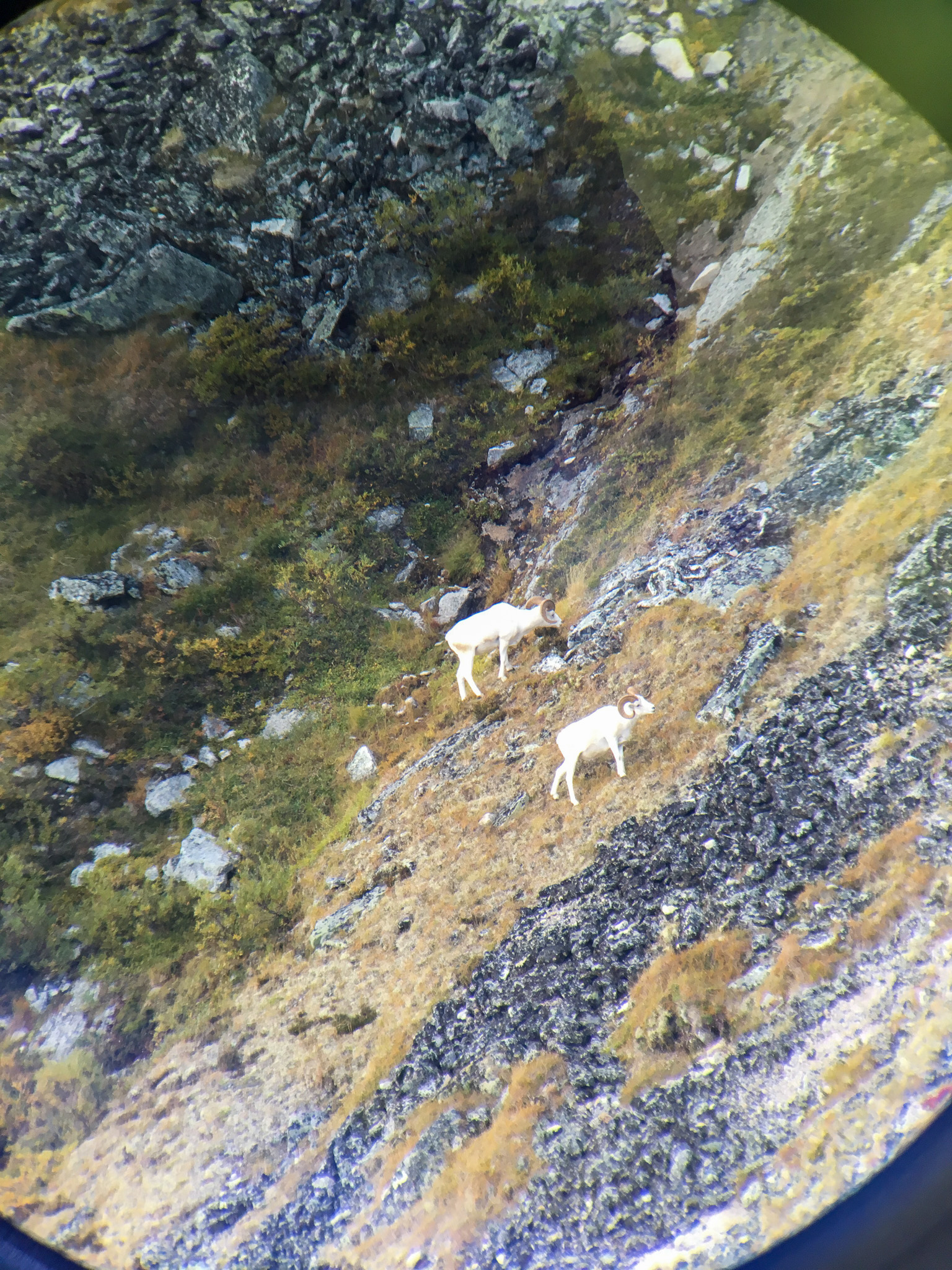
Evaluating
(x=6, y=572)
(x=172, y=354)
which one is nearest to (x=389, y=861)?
(x=6, y=572)

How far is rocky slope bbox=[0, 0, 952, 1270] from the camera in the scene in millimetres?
1977

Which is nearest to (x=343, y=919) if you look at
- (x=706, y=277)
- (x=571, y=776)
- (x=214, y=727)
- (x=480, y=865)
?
(x=480, y=865)

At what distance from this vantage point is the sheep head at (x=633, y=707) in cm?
228

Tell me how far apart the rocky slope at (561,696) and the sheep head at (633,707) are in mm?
88

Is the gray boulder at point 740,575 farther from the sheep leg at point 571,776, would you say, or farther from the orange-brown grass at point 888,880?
the orange-brown grass at point 888,880

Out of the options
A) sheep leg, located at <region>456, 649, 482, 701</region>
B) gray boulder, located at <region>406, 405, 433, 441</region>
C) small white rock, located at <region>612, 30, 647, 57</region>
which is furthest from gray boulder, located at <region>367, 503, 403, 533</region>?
small white rock, located at <region>612, 30, 647, 57</region>

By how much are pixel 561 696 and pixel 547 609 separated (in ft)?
1.24

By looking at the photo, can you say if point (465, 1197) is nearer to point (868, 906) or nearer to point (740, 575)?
point (868, 906)

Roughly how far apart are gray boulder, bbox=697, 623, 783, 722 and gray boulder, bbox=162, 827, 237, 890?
200 cm

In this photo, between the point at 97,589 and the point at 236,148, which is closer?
the point at 236,148

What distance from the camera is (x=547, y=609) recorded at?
7.97 ft

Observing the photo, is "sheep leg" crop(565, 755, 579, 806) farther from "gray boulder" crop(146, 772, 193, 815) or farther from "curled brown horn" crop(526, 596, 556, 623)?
"gray boulder" crop(146, 772, 193, 815)

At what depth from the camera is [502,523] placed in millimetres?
2498

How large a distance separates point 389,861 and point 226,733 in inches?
33.9
